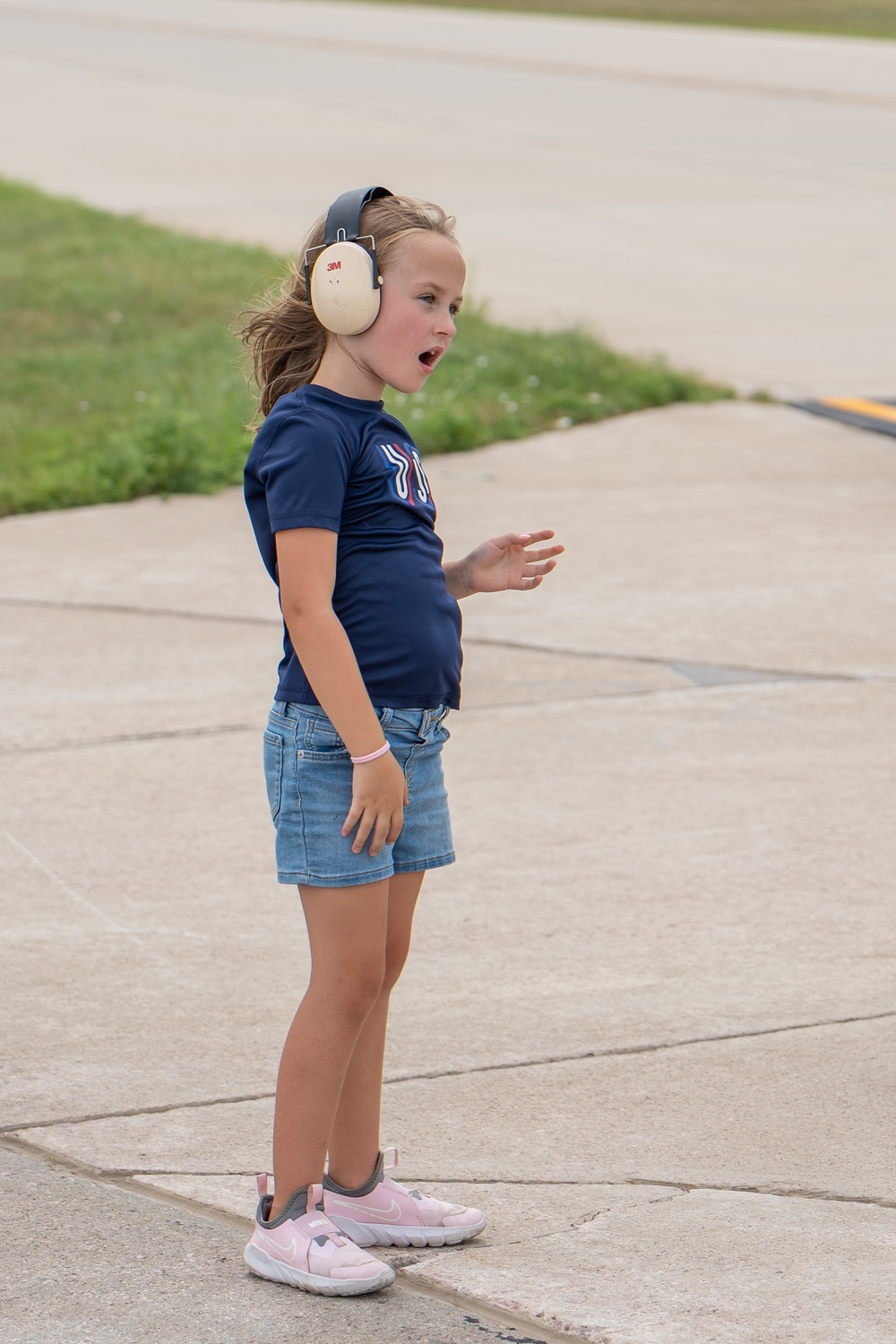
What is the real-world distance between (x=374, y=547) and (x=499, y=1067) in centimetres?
129

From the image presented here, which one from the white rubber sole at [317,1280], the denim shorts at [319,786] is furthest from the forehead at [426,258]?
the white rubber sole at [317,1280]

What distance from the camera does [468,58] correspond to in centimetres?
3291

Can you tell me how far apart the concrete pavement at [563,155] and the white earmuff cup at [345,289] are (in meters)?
7.88

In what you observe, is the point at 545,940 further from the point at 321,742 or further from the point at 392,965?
the point at 321,742

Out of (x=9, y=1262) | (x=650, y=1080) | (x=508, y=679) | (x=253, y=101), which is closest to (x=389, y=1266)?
(x=9, y=1262)

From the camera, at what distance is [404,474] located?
9.04 ft

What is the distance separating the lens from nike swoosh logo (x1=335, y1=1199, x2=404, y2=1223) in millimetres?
2918

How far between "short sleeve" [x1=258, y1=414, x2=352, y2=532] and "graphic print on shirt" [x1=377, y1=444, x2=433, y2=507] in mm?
91

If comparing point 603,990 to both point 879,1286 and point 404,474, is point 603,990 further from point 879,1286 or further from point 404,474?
point 404,474

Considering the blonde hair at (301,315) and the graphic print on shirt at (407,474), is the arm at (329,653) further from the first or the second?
the blonde hair at (301,315)

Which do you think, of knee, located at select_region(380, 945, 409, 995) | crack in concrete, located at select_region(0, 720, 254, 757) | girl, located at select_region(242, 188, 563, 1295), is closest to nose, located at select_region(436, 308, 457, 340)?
girl, located at select_region(242, 188, 563, 1295)

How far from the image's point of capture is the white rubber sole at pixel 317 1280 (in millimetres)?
2725

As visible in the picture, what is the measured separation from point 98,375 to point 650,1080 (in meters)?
7.88

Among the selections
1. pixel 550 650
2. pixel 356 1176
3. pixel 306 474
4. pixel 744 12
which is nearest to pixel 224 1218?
pixel 356 1176
